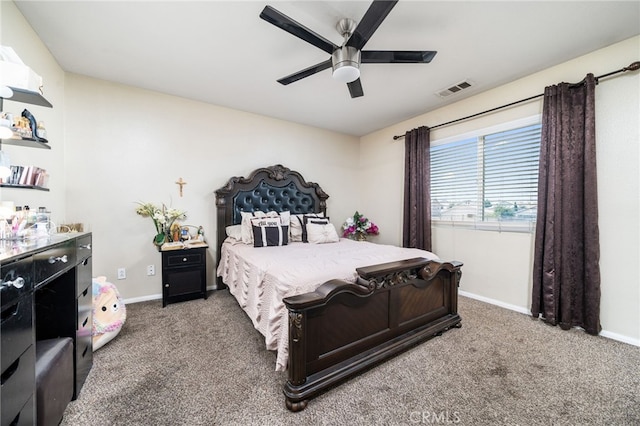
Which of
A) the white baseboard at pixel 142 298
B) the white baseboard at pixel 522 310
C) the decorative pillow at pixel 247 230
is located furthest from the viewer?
the decorative pillow at pixel 247 230

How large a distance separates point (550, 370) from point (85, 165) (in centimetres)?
469

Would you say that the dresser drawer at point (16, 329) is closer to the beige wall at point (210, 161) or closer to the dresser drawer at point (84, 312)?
the dresser drawer at point (84, 312)

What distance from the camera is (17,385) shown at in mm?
924

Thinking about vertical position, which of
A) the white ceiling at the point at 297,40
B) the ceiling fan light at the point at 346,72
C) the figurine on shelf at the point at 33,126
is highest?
the white ceiling at the point at 297,40

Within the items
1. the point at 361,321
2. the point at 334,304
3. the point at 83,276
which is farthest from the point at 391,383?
the point at 83,276

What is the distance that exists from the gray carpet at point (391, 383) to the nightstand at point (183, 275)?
21.2 inches

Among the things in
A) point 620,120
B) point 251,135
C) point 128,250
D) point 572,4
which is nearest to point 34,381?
point 128,250

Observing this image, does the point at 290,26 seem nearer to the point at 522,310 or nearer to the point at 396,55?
the point at 396,55

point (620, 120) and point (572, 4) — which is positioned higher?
point (572, 4)

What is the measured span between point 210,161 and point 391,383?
3269mm

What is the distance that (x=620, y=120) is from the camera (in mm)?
2180

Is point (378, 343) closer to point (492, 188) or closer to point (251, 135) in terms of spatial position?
point (492, 188)

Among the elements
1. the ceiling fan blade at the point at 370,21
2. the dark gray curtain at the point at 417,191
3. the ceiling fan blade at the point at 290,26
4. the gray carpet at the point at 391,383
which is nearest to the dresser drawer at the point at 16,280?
the gray carpet at the point at 391,383

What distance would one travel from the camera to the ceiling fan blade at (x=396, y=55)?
1.85 metres
